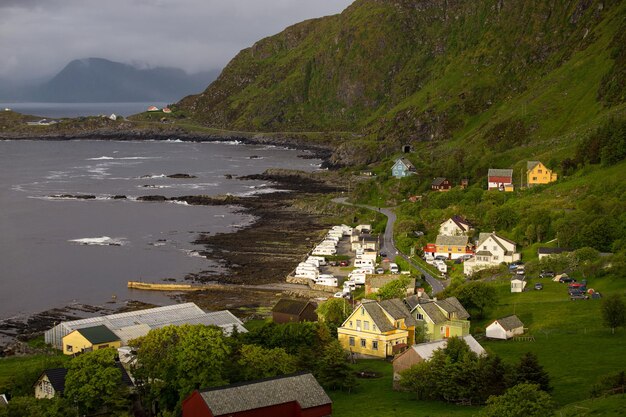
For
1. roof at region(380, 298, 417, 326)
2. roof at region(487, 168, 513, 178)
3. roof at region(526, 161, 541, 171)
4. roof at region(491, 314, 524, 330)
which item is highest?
roof at region(526, 161, 541, 171)

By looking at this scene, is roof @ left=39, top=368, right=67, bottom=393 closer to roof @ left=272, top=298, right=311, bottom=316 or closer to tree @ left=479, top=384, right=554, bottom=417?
tree @ left=479, top=384, right=554, bottom=417

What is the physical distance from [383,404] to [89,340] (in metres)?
24.0

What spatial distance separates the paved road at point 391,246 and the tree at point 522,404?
115 feet

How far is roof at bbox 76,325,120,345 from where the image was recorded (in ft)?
183

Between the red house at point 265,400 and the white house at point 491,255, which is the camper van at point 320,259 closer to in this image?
the white house at point 491,255

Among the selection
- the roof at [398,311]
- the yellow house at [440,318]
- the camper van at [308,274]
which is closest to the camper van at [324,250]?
the camper van at [308,274]

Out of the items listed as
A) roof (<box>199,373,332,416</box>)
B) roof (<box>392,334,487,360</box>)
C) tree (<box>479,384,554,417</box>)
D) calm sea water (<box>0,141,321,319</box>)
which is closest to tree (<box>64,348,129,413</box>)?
roof (<box>199,373,332,416</box>)

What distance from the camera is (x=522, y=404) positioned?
32656mm

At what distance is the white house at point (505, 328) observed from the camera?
169ft

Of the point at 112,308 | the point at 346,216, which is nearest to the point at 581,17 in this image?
the point at 346,216

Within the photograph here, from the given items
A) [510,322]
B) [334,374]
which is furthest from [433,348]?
[510,322]

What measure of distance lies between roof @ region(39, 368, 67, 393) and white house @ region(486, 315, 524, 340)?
25427 mm

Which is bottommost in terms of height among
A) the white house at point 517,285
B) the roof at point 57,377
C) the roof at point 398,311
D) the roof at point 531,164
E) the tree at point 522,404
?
the white house at point 517,285

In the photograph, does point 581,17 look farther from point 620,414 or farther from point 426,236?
point 620,414
